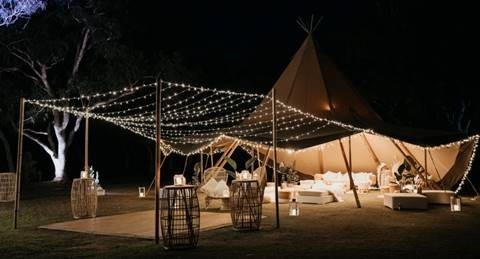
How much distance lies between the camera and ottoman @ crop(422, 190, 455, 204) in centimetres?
1006

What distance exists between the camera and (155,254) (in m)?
5.48

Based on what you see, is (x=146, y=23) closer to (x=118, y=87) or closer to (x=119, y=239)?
(x=118, y=87)

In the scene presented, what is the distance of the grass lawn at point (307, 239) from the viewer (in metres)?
5.48

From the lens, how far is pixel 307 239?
627cm

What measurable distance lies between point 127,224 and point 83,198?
120cm

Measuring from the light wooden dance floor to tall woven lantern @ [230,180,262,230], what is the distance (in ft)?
1.42

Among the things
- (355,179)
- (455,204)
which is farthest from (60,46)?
(455,204)

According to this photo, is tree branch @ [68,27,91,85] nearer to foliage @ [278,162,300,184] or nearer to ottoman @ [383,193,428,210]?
foliage @ [278,162,300,184]

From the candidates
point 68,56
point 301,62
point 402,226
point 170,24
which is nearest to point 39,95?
point 68,56

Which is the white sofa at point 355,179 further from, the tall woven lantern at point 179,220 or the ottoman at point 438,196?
the tall woven lantern at point 179,220

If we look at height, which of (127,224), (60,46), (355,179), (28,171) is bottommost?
(127,224)

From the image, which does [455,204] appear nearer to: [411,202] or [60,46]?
[411,202]

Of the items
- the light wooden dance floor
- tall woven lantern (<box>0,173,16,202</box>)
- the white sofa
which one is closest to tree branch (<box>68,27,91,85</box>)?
tall woven lantern (<box>0,173,16,202</box>)

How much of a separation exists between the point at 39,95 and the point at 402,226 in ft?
43.9
